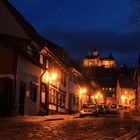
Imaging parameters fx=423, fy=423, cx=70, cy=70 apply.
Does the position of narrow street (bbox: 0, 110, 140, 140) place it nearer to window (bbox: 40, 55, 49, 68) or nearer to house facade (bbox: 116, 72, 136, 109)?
window (bbox: 40, 55, 49, 68)

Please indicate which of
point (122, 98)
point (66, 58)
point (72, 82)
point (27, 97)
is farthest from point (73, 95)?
point (122, 98)

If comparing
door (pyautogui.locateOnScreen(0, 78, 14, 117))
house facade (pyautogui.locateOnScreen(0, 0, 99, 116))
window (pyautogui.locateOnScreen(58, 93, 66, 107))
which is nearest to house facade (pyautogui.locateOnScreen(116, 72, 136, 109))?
window (pyautogui.locateOnScreen(58, 93, 66, 107))

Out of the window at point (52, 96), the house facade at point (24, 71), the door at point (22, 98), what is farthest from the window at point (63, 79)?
the door at point (22, 98)

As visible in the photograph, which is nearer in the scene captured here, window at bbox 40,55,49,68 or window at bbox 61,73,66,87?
window at bbox 40,55,49,68

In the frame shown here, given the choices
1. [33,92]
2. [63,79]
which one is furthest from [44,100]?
[63,79]

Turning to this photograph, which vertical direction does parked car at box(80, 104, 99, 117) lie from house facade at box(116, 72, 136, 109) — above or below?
below

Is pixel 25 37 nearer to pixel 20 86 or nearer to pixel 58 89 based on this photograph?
pixel 20 86

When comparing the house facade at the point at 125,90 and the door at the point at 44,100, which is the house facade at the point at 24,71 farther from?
the house facade at the point at 125,90

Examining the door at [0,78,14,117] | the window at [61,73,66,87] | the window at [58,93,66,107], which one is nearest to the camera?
the door at [0,78,14,117]

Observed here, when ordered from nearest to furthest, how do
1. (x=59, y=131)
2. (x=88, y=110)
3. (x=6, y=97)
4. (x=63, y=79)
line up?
1. (x=59, y=131)
2. (x=6, y=97)
3. (x=88, y=110)
4. (x=63, y=79)

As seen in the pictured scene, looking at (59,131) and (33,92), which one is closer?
(59,131)

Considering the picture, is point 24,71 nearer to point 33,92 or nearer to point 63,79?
point 33,92

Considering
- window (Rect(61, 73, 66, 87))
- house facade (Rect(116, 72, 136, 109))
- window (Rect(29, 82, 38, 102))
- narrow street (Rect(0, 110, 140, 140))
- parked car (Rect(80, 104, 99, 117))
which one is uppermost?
house facade (Rect(116, 72, 136, 109))

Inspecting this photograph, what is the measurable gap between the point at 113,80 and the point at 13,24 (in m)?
152
